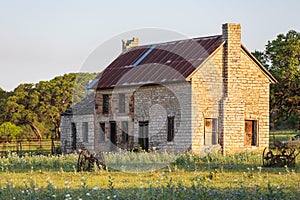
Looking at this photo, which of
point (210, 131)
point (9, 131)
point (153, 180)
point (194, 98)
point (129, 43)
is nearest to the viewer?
point (153, 180)

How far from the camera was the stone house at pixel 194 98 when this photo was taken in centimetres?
3872

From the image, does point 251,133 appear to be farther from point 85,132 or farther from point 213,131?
point 85,132

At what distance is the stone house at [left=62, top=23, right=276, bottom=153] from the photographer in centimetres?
3872

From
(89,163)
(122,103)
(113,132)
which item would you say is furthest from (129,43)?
(89,163)

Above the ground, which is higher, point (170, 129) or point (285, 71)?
point (285, 71)

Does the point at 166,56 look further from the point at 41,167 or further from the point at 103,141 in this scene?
the point at 41,167

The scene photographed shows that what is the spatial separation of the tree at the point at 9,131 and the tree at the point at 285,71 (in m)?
26.7

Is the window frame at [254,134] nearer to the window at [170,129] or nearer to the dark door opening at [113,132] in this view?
the window at [170,129]

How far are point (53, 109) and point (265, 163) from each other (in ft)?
154

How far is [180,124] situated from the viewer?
38.9 metres

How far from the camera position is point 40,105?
72.7 m

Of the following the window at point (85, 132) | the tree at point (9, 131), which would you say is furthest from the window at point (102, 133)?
the tree at point (9, 131)

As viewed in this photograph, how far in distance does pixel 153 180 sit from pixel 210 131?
64.3 feet

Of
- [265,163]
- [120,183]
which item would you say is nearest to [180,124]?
[265,163]
